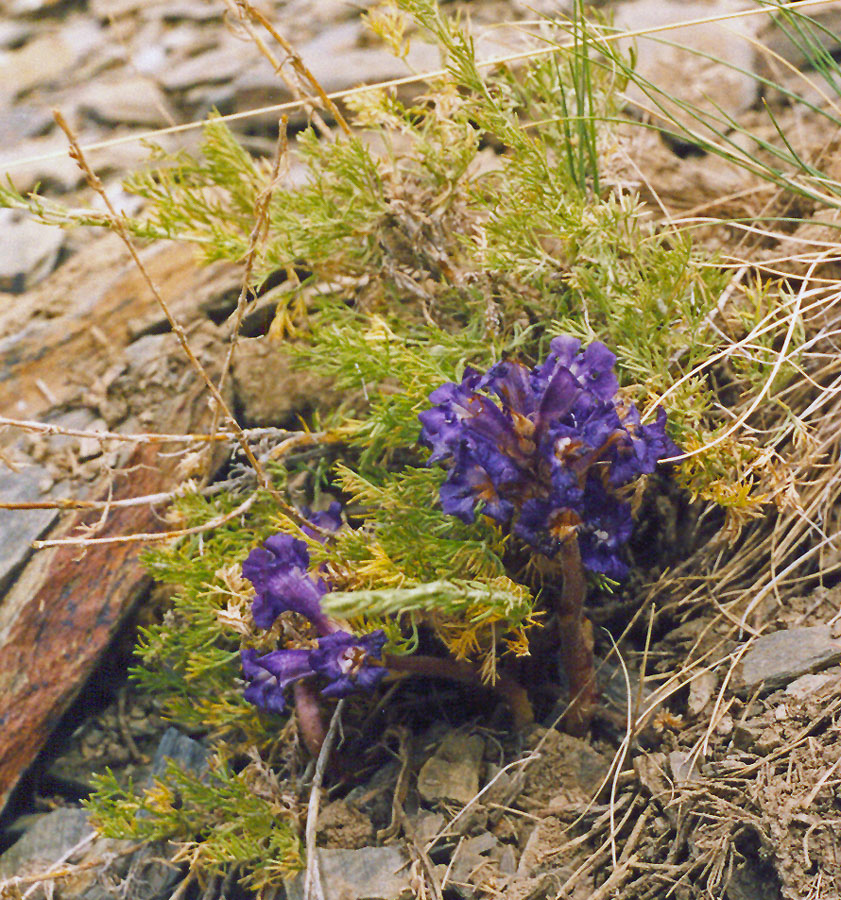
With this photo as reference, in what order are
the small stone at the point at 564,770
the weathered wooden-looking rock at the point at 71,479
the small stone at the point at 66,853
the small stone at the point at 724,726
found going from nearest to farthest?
the small stone at the point at 724,726 → the small stone at the point at 564,770 → the small stone at the point at 66,853 → the weathered wooden-looking rock at the point at 71,479

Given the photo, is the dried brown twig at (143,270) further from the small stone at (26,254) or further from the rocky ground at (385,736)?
the small stone at (26,254)

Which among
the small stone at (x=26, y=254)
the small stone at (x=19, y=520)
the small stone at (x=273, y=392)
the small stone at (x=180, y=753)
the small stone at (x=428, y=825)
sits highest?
the small stone at (x=26, y=254)

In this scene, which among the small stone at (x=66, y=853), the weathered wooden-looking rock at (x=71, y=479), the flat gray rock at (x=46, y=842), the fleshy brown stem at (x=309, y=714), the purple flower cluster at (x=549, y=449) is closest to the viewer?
the purple flower cluster at (x=549, y=449)

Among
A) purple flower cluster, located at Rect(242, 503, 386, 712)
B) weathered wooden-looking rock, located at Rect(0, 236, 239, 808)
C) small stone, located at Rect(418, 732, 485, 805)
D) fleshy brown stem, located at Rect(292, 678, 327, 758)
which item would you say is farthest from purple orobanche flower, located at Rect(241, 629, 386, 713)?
weathered wooden-looking rock, located at Rect(0, 236, 239, 808)

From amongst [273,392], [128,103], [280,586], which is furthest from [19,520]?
[128,103]

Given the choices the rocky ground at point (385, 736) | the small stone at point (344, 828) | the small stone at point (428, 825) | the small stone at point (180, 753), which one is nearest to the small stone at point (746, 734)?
the rocky ground at point (385, 736)

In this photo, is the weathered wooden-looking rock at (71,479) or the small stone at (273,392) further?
the small stone at (273,392)

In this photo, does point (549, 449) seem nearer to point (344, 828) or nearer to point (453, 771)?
point (453, 771)

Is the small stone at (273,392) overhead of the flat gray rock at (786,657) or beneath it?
overhead

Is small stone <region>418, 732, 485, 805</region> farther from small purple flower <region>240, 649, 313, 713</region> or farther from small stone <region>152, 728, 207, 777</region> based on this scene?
small stone <region>152, 728, 207, 777</region>
